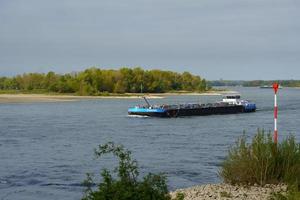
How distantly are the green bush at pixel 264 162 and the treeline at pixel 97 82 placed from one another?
139749 mm

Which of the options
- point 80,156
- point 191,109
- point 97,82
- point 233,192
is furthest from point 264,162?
point 97,82

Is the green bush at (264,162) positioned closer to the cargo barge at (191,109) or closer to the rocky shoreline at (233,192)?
the rocky shoreline at (233,192)

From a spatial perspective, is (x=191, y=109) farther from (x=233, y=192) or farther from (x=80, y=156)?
(x=233, y=192)

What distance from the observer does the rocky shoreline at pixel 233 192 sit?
52.5ft

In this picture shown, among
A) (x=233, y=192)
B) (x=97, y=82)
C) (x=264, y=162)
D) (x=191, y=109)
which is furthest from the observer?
(x=97, y=82)

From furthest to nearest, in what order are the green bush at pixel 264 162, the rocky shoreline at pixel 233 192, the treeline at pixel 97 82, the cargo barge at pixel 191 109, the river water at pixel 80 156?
1. the treeline at pixel 97 82
2. the cargo barge at pixel 191 109
3. the river water at pixel 80 156
4. the green bush at pixel 264 162
5. the rocky shoreline at pixel 233 192

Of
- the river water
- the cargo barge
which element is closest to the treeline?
the cargo barge

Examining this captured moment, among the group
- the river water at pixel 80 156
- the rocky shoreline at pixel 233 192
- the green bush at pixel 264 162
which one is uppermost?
the green bush at pixel 264 162

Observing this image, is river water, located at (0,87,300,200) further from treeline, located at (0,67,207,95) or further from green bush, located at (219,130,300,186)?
treeline, located at (0,67,207,95)

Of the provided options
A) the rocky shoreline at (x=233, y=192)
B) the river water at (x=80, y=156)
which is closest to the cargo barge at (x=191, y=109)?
the river water at (x=80, y=156)

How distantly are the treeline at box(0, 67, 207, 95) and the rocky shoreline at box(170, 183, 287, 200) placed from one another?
140m

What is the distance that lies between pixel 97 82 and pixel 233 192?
14416 cm

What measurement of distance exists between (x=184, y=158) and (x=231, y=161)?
12840 mm

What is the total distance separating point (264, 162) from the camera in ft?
57.6
